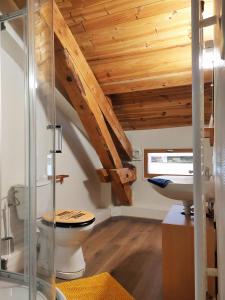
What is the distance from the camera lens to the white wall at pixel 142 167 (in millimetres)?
3553

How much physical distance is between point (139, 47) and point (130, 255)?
83.8 inches

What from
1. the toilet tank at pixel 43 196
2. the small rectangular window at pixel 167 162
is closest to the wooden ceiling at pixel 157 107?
the small rectangular window at pixel 167 162

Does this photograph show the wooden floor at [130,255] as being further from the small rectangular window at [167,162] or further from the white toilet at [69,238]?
the small rectangular window at [167,162]

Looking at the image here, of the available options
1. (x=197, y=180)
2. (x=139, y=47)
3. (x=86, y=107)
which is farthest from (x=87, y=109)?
(x=197, y=180)

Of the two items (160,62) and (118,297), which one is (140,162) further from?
(118,297)

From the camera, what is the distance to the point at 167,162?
3.69 meters

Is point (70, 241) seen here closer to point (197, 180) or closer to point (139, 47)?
point (197, 180)

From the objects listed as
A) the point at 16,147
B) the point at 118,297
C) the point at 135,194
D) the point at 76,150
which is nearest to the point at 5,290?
the point at 118,297

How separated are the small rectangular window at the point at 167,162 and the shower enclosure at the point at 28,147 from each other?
2.24 meters

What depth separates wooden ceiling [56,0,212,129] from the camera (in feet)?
6.57

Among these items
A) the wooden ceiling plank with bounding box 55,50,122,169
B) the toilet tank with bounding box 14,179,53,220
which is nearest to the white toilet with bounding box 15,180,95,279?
the toilet tank with bounding box 14,179,53,220

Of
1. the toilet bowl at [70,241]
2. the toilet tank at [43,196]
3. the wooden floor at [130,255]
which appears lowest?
the wooden floor at [130,255]

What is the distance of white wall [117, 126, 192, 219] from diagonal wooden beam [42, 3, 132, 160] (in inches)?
13.8

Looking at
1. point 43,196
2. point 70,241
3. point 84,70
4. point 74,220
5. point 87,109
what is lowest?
point 70,241
